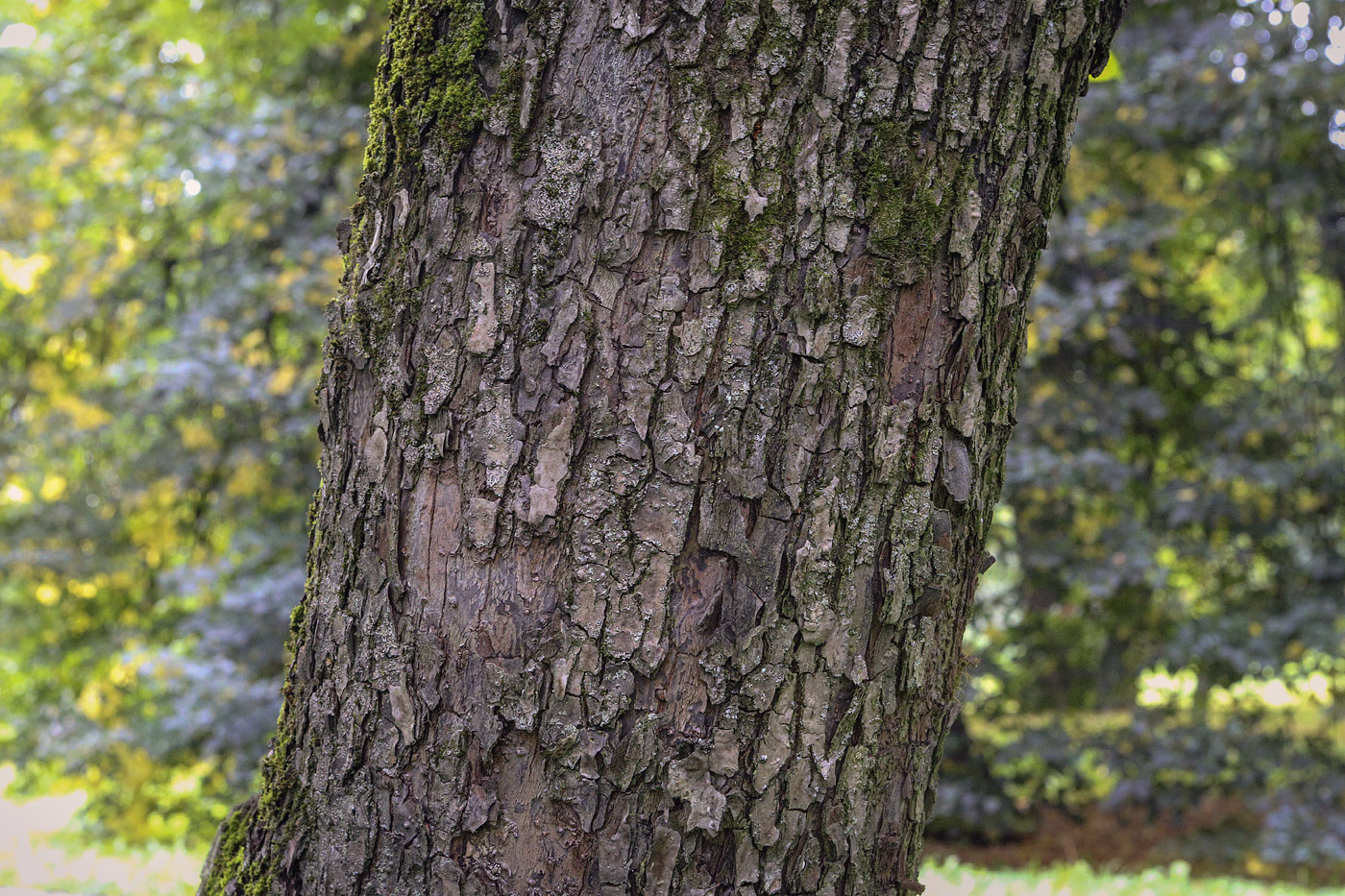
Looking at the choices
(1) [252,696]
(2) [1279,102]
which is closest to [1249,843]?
(2) [1279,102]

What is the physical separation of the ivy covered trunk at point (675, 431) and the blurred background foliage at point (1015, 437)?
165 inches

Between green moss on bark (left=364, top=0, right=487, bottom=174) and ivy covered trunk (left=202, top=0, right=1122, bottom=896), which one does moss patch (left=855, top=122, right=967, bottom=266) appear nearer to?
ivy covered trunk (left=202, top=0, right=1122, bottom=896)

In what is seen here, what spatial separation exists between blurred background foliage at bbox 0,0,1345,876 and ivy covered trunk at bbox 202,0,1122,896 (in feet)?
13.8

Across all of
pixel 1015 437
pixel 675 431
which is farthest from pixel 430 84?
pixel 1015 437

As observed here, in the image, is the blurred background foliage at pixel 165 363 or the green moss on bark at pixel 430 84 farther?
the blurred background foliage at pixel 165 363

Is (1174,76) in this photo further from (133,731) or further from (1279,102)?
(133,731)

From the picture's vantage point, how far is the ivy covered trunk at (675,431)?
3.49 ft

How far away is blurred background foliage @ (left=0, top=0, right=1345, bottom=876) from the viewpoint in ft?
17.4

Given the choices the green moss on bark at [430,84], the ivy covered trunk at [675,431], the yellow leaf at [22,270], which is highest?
the yellow leaf at [22,270]

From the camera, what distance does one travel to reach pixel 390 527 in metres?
1.14

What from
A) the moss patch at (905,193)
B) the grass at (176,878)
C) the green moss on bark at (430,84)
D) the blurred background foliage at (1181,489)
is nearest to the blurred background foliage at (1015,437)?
the blurred background foliage at (1181,489)

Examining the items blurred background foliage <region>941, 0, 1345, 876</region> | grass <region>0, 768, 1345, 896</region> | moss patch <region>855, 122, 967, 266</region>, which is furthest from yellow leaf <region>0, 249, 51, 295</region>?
moss patch <region>855, 122, 967, 266</region>

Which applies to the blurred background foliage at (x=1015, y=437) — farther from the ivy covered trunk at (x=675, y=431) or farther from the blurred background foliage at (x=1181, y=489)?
the ivy covered trunk at (x=675, y=431)

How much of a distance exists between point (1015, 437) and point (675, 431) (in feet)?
16.6
